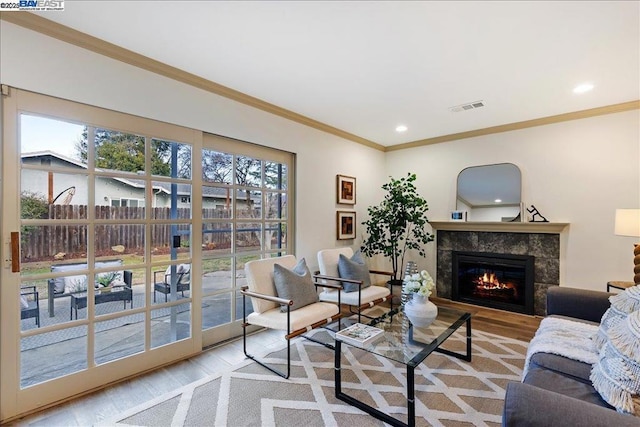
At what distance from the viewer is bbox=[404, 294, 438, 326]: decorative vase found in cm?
243

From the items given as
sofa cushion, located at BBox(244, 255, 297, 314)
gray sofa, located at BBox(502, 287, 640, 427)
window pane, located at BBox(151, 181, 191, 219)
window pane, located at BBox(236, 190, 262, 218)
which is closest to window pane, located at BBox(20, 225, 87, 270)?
window pane, located at BBox(151, 181, 191, 219)

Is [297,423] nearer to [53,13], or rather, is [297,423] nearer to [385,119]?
[53,13]

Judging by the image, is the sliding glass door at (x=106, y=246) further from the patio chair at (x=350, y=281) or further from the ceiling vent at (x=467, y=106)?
the ceiling vent at (x=467, y=106)

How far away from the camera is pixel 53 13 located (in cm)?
191

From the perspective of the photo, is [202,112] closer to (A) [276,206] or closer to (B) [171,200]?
(B) [171,200]

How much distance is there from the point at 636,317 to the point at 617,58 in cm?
217

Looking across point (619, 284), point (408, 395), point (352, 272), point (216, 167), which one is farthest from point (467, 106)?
point (408, 395)

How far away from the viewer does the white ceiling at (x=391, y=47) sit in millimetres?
1892

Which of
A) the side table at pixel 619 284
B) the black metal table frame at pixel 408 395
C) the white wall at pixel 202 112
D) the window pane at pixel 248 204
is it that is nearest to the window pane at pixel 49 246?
the white wall at pixel 202 112

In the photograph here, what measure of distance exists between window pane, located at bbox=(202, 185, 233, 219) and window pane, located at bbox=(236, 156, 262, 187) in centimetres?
20

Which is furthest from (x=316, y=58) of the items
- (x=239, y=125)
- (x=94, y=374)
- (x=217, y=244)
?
(x=94, y=374)

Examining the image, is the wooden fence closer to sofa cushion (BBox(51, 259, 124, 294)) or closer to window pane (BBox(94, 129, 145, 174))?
sofa cushion (BBox(51, 259, 124, 294))

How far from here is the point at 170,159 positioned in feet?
8.80

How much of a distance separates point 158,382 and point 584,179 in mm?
4863
